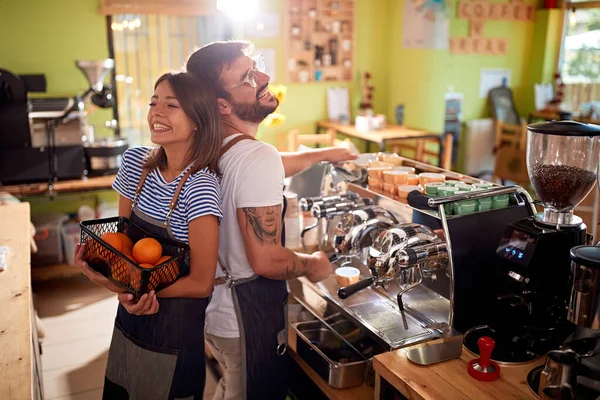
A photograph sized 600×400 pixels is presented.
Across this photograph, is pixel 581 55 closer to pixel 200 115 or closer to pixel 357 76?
pixel 357 76

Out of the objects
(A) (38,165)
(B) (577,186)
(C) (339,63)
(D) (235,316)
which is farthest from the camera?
(C) (339,63)

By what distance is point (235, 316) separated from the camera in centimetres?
168

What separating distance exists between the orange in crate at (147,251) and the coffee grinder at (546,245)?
851mm

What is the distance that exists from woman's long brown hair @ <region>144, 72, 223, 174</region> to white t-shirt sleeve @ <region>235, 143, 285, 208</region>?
9 centimetres

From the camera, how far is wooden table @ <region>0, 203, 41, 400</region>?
1.41m

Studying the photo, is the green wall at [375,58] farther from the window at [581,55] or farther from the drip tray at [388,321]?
the drip tray at [388,321]

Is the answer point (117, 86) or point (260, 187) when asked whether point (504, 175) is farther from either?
point (260, 187)

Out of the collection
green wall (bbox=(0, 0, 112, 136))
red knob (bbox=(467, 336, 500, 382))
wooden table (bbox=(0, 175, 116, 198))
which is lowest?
wooden table (bbox=(0, 175, 116, 198))

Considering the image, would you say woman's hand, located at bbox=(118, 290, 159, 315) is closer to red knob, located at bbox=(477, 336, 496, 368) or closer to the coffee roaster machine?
red knob, located at bbox=(477, 336, 496, 368)

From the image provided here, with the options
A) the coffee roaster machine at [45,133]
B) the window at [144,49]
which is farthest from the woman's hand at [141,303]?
the window at [144,49]

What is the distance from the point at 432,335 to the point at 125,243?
0.87 meters

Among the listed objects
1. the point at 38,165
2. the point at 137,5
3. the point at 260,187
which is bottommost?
the point at 38,165

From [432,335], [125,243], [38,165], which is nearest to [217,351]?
[125,243]

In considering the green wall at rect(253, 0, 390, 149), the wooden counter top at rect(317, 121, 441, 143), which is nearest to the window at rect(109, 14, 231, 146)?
the green wall at rect(253, 0, 390, 149)
